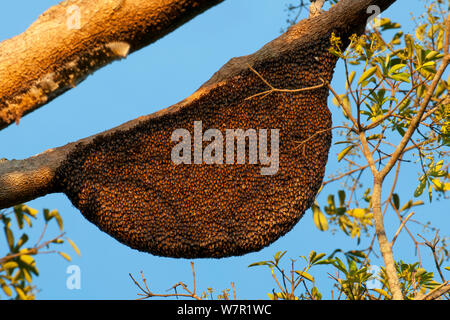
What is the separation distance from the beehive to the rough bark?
3.81 feet

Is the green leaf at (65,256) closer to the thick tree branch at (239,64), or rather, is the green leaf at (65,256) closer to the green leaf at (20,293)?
the green leaf at (20,293)

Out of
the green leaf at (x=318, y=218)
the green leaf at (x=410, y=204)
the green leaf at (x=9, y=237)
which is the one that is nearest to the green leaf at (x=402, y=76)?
the green leaf at (x=410, y=204)

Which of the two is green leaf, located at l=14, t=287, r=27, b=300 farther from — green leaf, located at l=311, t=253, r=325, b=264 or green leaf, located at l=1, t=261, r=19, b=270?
green leaf, located at l=311, t=253, r=325, b=264

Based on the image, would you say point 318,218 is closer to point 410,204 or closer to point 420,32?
point 410,204

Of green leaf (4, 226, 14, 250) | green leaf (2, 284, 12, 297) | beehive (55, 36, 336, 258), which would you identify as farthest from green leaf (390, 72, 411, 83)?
green leaf (2, 284, 12, 297)

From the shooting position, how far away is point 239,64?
4930mm

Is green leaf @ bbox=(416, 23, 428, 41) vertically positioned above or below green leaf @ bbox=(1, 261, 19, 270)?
above

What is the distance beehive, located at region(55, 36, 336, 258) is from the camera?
4.56m

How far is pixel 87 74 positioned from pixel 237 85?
1658 millimetres

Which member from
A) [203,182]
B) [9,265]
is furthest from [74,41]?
[9,265]

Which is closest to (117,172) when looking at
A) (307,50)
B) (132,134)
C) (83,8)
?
(132,134)

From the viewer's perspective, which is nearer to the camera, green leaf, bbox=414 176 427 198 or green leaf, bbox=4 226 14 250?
green leaf, bbox=414 176 427 198

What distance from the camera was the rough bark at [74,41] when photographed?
3.24m
